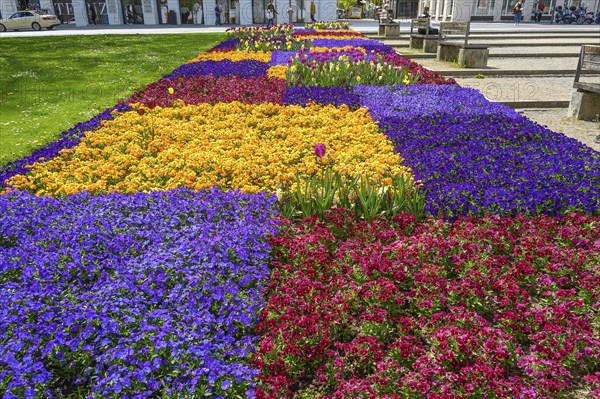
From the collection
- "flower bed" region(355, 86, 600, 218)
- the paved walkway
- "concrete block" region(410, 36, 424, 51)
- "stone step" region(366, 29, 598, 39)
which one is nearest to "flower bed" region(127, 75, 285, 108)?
"flower bed" region(355, 86, 600, 218)

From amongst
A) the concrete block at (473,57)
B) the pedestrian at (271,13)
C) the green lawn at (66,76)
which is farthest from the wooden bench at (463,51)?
the pedestrian at (271,13)

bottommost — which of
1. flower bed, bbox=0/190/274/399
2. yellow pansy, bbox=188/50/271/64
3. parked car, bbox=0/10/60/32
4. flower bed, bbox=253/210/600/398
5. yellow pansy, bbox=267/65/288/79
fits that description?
flower bed, bbox=253/210/600/398

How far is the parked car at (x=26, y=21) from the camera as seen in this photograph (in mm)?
34750

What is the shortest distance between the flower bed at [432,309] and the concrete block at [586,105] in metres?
5.57

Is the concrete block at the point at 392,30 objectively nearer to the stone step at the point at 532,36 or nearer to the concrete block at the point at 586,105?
the stone step at the point at 532,36

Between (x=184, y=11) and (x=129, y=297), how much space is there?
4287cm

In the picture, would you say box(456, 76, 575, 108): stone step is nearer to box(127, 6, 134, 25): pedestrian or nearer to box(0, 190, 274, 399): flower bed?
box(0, 190, 274, 399): flower bed

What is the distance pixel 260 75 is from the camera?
12312 mm

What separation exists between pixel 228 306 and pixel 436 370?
153 cm

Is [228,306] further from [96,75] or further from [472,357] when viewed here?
[96,75]

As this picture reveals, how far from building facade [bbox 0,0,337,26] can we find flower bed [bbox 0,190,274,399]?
38.8 m

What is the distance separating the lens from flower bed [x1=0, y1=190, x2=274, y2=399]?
112 inches

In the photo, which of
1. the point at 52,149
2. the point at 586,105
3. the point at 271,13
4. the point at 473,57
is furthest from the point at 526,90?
the point at 271,13

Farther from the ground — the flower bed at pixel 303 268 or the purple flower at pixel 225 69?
the purple flower at pixel 225 69
